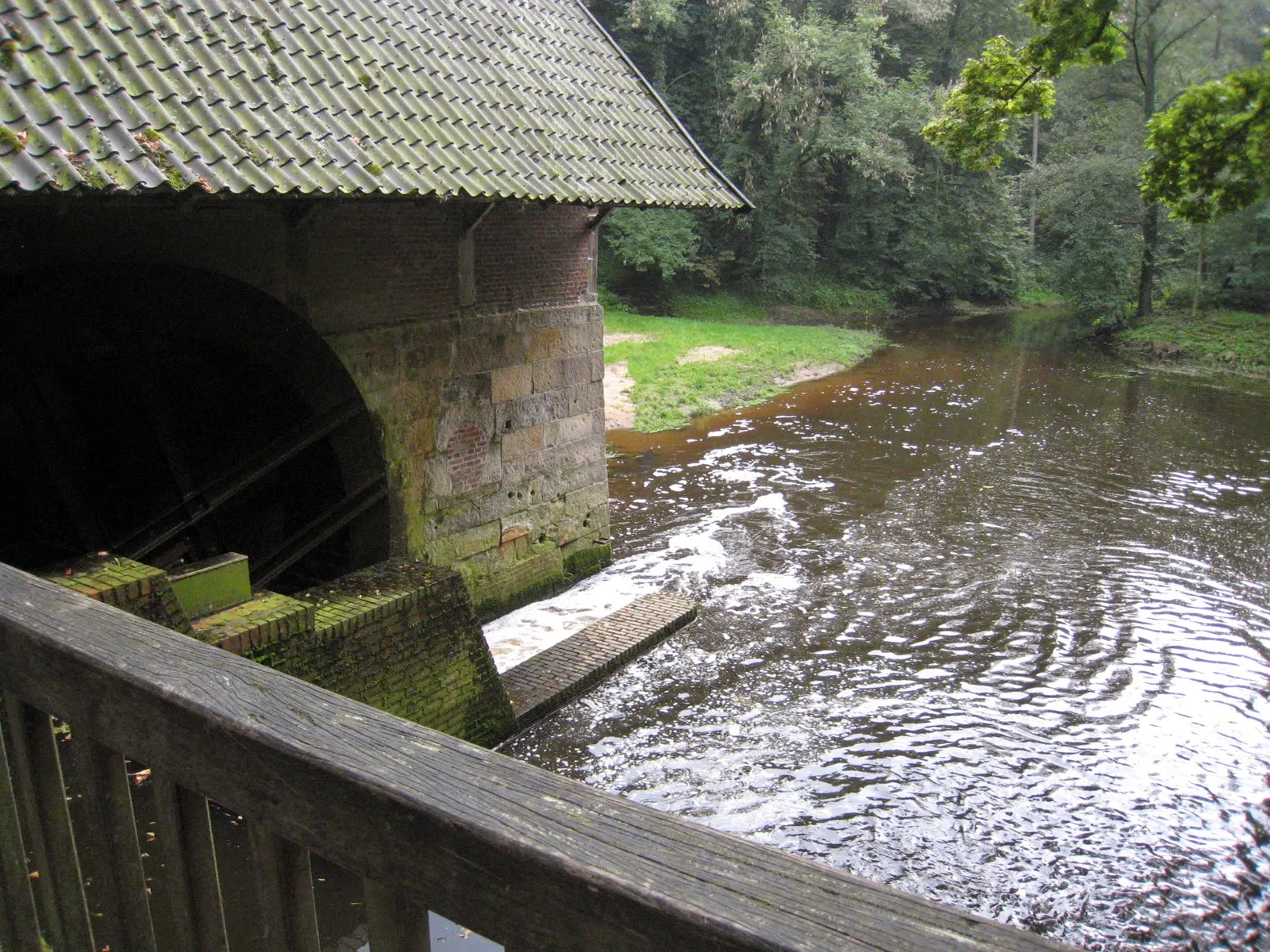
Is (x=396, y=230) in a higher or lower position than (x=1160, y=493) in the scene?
higher

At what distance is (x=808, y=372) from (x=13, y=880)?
21.2m

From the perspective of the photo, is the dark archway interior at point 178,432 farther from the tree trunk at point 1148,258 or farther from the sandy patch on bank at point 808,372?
the tree trunk at point 1148,258

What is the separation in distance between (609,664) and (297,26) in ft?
17.1

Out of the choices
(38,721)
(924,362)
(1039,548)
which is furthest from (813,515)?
(924,362)

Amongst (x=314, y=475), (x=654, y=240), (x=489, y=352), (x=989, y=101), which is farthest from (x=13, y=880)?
(x=654, y=240)

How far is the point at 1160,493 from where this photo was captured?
13.5m

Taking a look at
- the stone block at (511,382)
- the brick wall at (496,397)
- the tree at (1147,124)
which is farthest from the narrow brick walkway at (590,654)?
the tree at (1147,124)

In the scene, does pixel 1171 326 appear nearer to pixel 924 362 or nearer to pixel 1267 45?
pixel 924 362

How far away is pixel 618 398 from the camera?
18.4 metres

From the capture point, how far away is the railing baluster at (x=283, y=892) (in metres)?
1.43

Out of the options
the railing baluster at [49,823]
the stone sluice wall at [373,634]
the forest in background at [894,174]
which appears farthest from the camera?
the forest in background at [894,174]

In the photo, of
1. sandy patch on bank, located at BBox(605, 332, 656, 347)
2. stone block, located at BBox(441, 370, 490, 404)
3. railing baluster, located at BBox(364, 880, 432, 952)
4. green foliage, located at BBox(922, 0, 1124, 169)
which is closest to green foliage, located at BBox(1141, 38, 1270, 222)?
green foliage, located at BBox(922, 0, 1124, 169)

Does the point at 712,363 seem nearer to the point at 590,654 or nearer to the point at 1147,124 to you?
the point at 1147,124

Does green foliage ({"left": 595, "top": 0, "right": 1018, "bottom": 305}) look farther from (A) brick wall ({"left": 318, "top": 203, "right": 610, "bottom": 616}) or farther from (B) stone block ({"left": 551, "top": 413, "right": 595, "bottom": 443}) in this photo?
(A) brick wall ({"left": 318, "top": 203, "right": 610, "bottom": 616})
